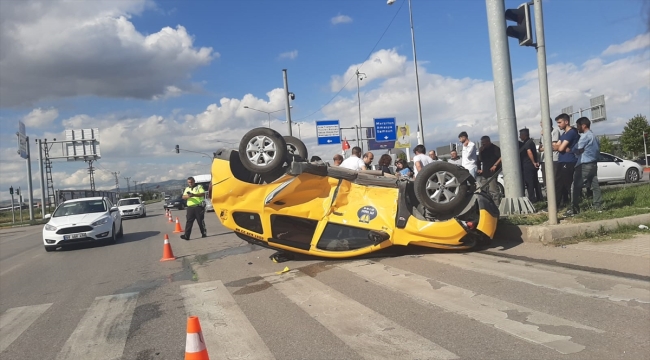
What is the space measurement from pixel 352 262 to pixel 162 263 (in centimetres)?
426

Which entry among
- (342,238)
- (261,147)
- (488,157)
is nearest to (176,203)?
(488,157)

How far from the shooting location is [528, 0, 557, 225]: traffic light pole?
Answer: 25.6 ft

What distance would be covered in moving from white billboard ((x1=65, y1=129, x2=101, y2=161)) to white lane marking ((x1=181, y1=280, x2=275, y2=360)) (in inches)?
1766

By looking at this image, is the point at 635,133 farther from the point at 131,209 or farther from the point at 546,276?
the point at 546,276

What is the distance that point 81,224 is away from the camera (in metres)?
13.4

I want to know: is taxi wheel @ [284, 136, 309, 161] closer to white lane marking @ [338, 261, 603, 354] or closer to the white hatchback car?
white lane marking @ [338, 261, 603, 354]

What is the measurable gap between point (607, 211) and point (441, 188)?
3.35 metres

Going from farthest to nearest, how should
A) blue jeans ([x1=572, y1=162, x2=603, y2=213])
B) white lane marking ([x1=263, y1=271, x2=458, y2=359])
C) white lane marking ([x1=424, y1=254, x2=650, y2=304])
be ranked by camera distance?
blue jeans ([x1=572, y1=162, x2=603, y2=213])
white lane marking ([x1=424, y1=254, x2=650, y2=304])
white lane marking ([x1=263, y1=271, x2=458, y2=359])

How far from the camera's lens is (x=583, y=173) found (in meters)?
8.41

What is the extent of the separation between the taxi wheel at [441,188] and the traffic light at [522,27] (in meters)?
2.62

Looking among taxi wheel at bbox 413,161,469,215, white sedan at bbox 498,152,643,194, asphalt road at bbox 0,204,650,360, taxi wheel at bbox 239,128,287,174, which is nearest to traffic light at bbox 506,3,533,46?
taxi wheel at bbox 413,161,469,215

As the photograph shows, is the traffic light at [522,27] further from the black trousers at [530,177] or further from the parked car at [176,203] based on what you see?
the parked car at [176,203]

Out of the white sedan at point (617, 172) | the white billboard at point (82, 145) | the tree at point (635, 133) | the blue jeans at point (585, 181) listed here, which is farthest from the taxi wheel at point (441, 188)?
the tree at point (635, 133)

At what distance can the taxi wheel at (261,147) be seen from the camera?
733cm
